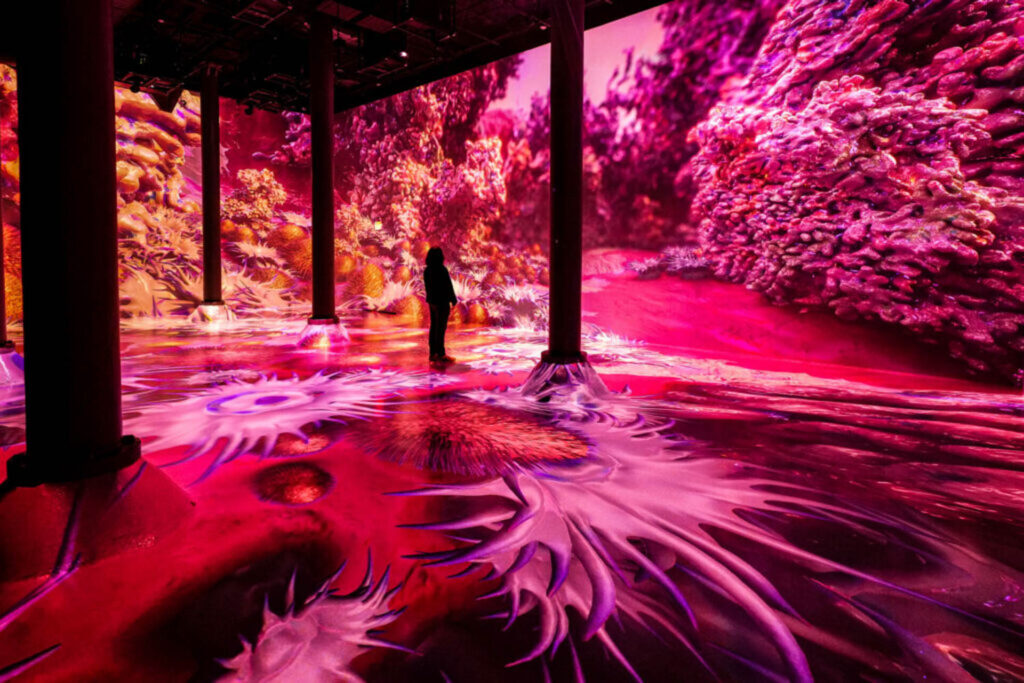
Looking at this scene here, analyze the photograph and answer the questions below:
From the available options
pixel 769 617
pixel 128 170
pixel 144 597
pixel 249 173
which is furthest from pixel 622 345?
pixel 128 170

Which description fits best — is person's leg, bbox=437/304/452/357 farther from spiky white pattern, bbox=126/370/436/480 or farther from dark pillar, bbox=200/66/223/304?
dark pillar, bbox=200/66/223/304

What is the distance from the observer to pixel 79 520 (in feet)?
6.24

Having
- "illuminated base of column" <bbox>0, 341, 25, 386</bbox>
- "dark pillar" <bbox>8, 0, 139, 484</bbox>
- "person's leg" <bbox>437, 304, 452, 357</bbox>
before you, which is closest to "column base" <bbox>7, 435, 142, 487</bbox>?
"dark pillar" <bbox>8, 0, 139, 484</bbox>

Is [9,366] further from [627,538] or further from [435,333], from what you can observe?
[627,538]

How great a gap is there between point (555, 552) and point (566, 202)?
2975 mm

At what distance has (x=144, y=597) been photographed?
1.63 m

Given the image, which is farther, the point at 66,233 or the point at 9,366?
the point at 9,366

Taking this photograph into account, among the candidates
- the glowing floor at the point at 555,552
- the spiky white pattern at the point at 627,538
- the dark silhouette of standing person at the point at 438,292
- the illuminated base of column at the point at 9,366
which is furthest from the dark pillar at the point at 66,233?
the dark silhouette of standing person at the point at 438,292

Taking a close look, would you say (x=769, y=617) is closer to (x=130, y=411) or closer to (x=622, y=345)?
(x=130, y=411)

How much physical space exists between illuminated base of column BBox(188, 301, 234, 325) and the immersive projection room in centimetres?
9

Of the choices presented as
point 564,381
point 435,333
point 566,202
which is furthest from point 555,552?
point 435,333

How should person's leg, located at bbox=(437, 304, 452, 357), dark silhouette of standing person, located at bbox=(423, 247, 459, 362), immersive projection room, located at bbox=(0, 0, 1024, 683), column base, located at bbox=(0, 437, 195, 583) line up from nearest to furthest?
immersive projection room, located at bbox=(0, 0, 1024, 683)
column base, located at bbox=(0, 437, 195, 583)
dark silhouette of standing person, located at bbox=(423, 247, 459, 362)
person's leg, located at bbox=(437, 304, 452, 357)

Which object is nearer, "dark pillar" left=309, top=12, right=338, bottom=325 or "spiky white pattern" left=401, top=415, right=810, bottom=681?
"spiky white pattern" left=401, top=415, right=810, bottom=681

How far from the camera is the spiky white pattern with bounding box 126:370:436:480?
3.13 meters
